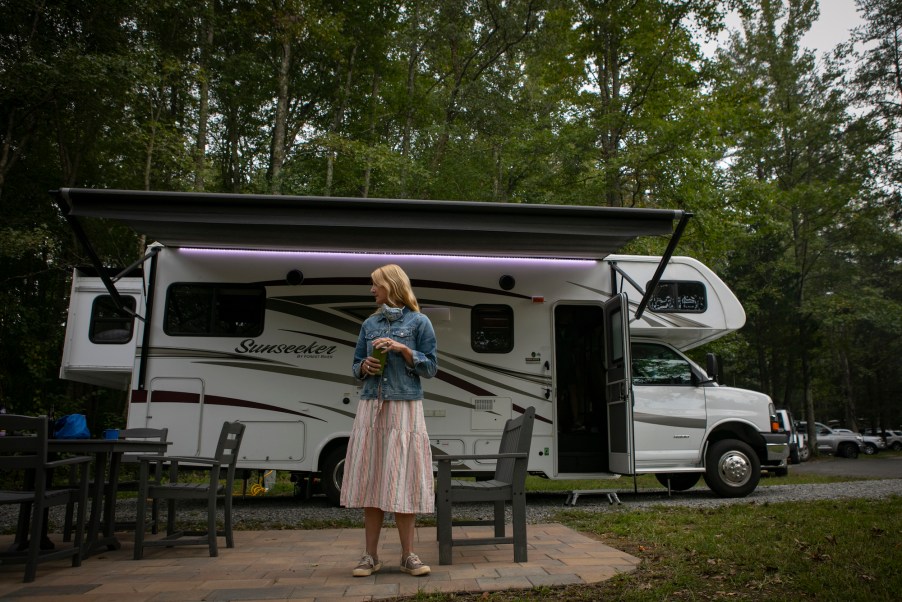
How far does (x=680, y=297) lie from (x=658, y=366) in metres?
0.83

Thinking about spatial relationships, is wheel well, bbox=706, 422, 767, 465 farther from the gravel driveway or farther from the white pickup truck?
the white pickup truck

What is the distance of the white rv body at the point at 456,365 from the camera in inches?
276

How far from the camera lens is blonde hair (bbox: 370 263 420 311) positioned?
3863 mm

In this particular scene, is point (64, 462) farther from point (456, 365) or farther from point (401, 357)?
point (456, 365)

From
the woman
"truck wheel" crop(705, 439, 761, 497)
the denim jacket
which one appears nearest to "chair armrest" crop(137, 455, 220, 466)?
the woman

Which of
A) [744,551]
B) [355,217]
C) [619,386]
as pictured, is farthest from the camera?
[619,386]

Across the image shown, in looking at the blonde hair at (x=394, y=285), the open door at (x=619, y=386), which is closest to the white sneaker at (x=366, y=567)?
the blonde hair at (x=394, y=285)

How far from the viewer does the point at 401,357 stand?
12.5 ft

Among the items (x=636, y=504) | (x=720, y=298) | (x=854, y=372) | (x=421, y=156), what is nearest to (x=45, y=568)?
(x=636, y=504)

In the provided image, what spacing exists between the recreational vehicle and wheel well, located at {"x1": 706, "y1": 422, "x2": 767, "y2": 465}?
24mm

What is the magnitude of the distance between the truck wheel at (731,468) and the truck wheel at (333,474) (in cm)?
407

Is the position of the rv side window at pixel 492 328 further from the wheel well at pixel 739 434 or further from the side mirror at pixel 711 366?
the wheel well at pixel 739 434

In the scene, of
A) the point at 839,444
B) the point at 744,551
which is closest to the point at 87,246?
the point at 744,551

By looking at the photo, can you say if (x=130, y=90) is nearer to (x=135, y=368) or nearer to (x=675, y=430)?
(x=135, y=368)
